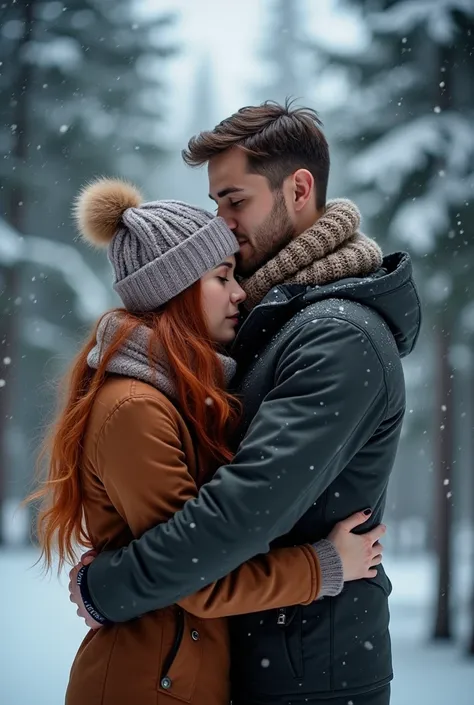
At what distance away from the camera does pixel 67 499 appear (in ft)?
6.49

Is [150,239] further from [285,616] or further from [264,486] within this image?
[285,616]

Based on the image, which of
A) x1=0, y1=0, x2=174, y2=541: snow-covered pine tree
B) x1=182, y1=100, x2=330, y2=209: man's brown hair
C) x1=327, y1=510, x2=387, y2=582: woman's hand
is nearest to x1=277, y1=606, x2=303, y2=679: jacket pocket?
x1=327, y1=510, x2=387, y2=582: woman's hand

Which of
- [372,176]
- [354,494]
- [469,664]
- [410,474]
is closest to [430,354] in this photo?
[372,176]

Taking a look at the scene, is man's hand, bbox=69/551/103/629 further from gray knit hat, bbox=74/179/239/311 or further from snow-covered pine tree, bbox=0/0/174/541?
snow-covered pine tree, bbox=0/0/174/541

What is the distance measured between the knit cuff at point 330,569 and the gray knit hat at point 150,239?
2.39ft

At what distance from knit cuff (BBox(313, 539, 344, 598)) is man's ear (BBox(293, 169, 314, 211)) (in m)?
1.00

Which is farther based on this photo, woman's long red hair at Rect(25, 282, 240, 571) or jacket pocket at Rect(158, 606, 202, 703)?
woman's long red hair at Rect(25, 282, 240, 571)

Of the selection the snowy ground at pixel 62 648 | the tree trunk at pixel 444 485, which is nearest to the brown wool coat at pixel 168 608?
the snowy ground at pixel 62 648

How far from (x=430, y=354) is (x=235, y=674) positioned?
700cm

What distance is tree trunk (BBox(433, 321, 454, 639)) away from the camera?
740 cm

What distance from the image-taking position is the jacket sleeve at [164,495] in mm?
1744

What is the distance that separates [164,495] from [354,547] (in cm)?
49

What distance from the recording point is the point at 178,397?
1.90m

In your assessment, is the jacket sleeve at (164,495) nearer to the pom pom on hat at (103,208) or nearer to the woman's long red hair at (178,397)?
the woman's long red hair at (178,397)
